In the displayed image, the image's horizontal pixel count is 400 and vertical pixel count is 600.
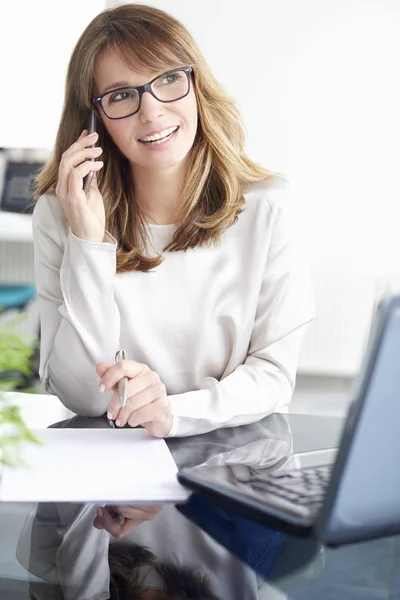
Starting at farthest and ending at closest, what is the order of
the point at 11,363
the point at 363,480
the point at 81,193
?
1. the point at 81,193
2. the point at 363,480
3. the point at 11,363

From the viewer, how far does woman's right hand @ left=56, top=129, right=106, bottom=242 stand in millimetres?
1370

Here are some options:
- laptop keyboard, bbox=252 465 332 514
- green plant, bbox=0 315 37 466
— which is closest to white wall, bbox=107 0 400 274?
laptop keyboard, bbox=252 465 332 514

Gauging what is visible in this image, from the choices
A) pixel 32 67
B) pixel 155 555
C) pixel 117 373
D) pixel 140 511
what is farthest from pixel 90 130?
pixel 32 67

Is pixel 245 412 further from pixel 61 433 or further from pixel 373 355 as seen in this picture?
pixel 373 355

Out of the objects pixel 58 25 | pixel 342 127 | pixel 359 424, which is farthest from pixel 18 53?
pixel 359 424

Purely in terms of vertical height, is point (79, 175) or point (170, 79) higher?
point (170, 79)

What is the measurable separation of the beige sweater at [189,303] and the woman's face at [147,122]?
0.45 ft

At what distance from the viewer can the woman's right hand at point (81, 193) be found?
4.50 feet

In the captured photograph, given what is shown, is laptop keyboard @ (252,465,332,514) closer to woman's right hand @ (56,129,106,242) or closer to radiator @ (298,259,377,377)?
woman's right hand @ (56,129,106,242)

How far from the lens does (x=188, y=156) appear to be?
1562 millimetres

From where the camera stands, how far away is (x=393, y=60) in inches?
174

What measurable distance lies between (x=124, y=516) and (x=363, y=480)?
0.25 m

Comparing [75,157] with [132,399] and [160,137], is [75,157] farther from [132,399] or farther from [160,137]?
[132,399]

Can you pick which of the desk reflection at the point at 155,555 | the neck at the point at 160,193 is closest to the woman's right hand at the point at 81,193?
the neck at the point at 160,193
